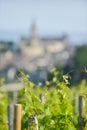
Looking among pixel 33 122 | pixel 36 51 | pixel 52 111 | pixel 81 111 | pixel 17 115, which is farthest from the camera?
pixel 36 51

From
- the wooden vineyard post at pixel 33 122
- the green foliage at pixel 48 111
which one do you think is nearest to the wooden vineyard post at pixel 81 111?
the green foliage at pixel 48 111

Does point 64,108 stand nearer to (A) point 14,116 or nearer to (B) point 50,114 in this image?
(B) point 50,114

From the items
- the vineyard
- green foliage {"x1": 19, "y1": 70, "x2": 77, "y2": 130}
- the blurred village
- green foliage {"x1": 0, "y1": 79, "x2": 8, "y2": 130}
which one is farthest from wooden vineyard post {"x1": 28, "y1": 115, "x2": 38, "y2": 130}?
the blurred village

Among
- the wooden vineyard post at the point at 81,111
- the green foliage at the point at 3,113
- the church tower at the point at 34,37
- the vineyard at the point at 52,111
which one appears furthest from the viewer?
the church tower at the point at 34,37

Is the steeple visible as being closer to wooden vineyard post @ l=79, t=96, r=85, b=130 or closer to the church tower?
the church tower

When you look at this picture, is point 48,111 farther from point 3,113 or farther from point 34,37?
point 34,37

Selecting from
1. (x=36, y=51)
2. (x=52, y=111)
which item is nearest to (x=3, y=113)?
(x=52, y=111)

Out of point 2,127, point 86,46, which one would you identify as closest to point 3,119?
point 2,127

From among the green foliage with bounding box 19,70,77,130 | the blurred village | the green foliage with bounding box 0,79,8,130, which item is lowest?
the blurred village

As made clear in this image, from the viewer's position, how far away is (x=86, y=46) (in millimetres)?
80312

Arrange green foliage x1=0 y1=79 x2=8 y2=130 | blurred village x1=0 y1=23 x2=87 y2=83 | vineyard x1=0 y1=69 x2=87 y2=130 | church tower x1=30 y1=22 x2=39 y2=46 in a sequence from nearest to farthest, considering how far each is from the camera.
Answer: vineyard x1=0 y1=69 x2=87 y2=130 < green foliage x1=0 y1=79 x2=8 y2=130 < blurred village x1=0 y1=23 x2=87 y2=83 < church tower x1=30 y1=22 x2=39 y2=46

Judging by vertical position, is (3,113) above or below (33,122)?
below

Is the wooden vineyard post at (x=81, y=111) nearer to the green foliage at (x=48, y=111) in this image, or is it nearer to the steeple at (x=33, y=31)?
the green foliage at (x=48, y=111)

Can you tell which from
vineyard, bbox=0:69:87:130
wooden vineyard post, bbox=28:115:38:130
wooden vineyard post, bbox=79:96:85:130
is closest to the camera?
wooden vineyard post, bbox=28:115:38:130
